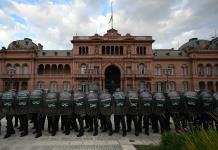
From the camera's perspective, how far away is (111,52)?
56656 mm

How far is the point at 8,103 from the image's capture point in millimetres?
13398

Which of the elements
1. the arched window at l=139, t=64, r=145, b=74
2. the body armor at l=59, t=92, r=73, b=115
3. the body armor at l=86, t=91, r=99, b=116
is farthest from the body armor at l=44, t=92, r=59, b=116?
the arched window at l=139, t=64, r=145, b=74

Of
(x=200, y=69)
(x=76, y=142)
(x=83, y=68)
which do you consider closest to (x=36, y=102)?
(x=76, y=142)

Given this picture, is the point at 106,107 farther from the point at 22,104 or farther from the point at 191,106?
the point at 191,106

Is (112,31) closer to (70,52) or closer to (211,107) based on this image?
(70,52)

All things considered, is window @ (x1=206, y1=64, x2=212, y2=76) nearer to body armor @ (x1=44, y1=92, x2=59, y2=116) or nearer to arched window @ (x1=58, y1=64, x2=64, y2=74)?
arched window @ (x1=58, y1=64, x2=64, y2=74)

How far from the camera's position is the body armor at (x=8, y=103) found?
43.7 ft

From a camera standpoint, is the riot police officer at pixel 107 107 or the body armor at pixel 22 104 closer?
the riot police officer at pixel 107 107

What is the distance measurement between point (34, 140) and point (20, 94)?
9.95 ft

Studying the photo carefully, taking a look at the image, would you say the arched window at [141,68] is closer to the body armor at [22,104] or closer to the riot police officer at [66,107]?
the riot police officer at [66,107]

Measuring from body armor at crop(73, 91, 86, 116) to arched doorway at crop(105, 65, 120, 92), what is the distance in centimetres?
4271

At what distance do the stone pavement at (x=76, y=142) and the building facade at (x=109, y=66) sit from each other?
41.4 m

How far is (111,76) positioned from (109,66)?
3.03m

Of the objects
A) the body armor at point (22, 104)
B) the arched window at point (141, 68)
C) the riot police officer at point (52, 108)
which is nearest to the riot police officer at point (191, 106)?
the riot police officer at point (52, 108)
